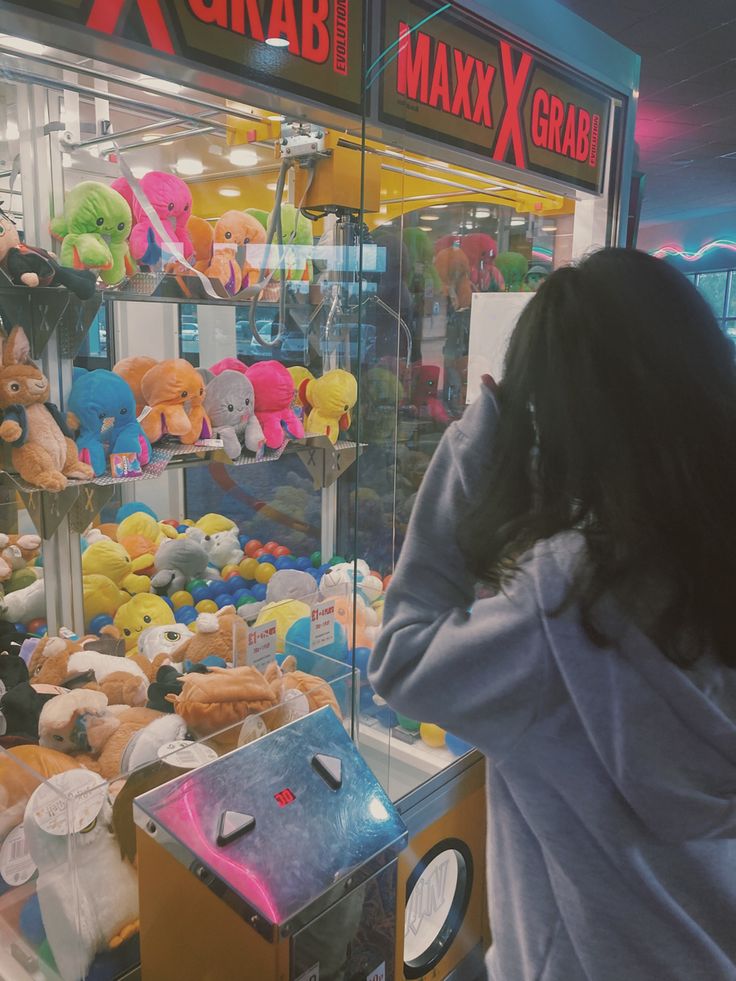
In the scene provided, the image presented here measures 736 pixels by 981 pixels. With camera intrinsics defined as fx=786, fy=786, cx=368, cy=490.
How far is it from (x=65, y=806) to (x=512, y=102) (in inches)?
69.0

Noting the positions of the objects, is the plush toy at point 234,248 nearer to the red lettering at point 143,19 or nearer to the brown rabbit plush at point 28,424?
the brown rabbit plush at point 28,424

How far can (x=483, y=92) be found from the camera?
5.85ft

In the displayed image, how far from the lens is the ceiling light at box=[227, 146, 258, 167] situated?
207 centimetres

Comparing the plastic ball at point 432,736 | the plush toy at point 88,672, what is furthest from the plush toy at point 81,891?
the plastic ball at point 432,736

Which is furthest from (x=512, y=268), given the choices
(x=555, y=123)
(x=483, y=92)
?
(x=483, y=92)

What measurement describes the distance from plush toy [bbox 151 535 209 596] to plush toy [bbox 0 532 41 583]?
43 centimetres

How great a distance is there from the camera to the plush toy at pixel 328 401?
218 cm

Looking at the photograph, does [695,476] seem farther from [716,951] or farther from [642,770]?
[716,951]

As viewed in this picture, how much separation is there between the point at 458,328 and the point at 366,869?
132 centimetres

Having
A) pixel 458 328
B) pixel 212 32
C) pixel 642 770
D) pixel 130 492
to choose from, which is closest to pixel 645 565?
pixel 642 770

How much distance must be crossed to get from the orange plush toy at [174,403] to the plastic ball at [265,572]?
0.58m

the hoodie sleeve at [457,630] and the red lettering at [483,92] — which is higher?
the red lettering at [483,92]

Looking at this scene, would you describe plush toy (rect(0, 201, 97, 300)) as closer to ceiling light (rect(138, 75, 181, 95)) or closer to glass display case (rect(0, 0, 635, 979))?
glass display case (rect(0, 0, 635, 979))

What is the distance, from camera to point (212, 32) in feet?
4.10
